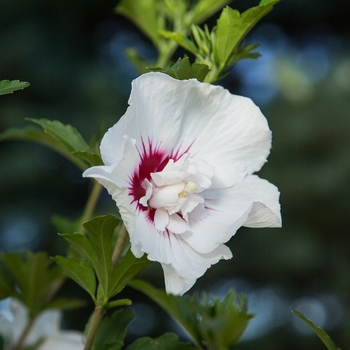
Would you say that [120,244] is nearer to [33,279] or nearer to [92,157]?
[92,157]

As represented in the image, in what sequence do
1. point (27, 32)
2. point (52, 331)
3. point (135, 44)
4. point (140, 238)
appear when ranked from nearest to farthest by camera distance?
point (140, 238) → point (52, 331) → point (27, 32) → point (135, 44)

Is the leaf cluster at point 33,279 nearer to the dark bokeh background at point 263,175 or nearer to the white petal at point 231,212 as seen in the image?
the white petal at point 231,212

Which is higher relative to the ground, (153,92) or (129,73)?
(153,92)

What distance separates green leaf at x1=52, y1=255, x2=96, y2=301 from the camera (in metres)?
0.38

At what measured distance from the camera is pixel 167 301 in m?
0.43

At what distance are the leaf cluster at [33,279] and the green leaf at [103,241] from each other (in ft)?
0.51

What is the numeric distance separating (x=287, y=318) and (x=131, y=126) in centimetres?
308

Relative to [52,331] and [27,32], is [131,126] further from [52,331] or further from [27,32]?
[27,32]

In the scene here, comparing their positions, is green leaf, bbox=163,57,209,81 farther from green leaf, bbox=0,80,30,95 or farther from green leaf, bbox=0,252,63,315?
green leaf, bbox=0,252,63,315

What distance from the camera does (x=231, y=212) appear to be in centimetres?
38

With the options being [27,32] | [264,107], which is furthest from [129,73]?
[264,107]

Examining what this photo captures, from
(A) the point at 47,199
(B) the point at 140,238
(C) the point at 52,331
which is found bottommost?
(A) the point at 47,199

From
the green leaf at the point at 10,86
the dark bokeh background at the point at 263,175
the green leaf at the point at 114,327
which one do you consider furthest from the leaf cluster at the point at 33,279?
the dark bokeh background at the point at 263,175

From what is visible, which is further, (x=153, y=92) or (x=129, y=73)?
(x=129, y=73)
